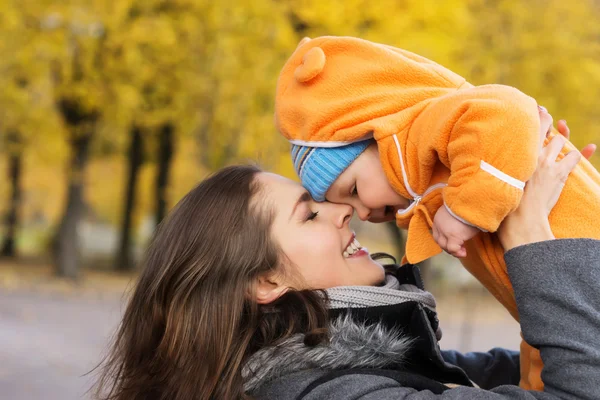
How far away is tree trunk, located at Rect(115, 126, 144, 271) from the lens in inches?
826

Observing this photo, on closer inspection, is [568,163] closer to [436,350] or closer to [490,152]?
[490,152]

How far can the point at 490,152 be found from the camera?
2078 millimetres

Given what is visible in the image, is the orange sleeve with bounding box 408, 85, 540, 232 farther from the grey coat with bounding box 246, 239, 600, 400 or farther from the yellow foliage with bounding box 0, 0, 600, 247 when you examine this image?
the yellow foliage with bounding box 0, 0, 600, 247

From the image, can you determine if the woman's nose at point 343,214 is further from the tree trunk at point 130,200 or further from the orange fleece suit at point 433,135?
the tree trunk at point 130,200

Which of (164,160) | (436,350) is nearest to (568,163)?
(436,350)

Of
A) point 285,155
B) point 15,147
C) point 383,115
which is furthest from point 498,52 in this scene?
point 383,115

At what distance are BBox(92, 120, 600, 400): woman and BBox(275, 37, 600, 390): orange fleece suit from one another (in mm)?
85

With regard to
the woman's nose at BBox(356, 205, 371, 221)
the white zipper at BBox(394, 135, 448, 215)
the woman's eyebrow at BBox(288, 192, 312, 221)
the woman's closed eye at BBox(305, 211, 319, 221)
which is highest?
the white zipper at BBox(394, 135, 448, 215)

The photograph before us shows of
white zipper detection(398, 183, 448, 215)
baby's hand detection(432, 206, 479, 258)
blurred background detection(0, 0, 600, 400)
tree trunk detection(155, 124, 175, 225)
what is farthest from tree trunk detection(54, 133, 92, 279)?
baby's hand detection(432, 206, 479, 258)

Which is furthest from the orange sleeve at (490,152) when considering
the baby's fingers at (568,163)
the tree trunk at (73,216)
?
the tree trunk at (73,216)

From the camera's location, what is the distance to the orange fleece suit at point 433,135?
6.81ft

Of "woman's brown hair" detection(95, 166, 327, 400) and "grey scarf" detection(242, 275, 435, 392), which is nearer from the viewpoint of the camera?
"grey scarf" detection(242, 275, 435, 392)

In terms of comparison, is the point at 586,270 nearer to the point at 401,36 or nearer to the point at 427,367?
the point at 427,367

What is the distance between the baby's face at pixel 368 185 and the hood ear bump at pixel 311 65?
0.29 meters
